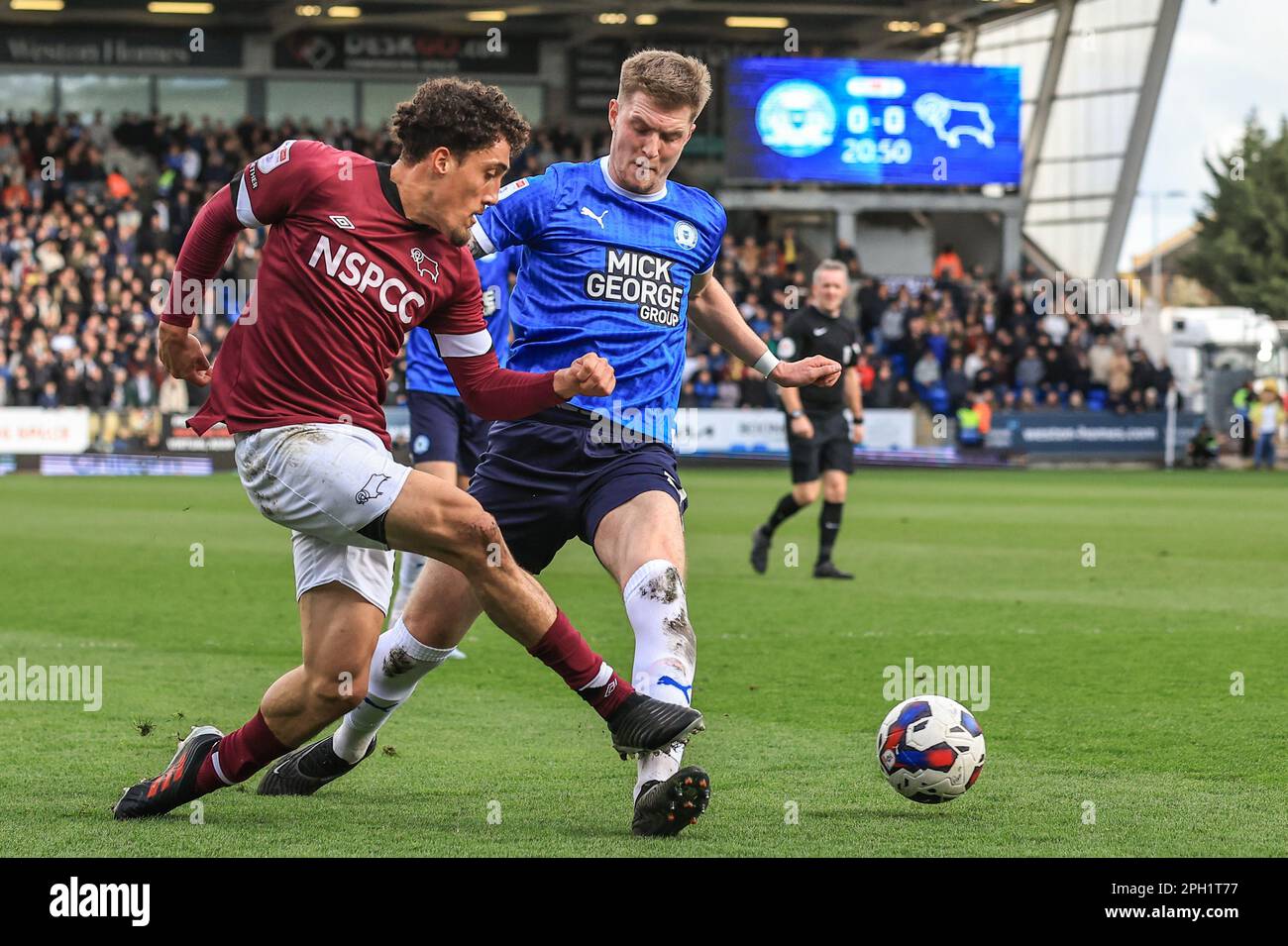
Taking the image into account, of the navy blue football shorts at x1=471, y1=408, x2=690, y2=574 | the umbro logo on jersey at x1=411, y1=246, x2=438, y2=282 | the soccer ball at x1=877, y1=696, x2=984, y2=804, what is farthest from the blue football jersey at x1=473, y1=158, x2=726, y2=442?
the soccer ball at x1=877, y1=696, x2=984, y2=804

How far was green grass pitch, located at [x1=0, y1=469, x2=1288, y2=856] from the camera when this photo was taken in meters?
5.21

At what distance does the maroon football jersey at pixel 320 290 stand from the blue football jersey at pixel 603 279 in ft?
1.89

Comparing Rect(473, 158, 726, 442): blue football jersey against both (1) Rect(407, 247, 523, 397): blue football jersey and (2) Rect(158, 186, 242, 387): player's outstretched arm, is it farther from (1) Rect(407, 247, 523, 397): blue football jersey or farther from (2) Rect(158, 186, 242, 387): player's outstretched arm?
(1) Rect(407, 247, 523, 397): blue football jersey

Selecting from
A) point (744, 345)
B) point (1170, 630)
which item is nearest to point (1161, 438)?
point (1170, 630)

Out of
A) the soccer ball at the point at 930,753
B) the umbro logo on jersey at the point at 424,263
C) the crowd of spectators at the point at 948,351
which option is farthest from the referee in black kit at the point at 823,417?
the crowd of spectators at the point at 948,351

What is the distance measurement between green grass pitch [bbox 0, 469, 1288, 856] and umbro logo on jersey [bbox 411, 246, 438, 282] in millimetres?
1589

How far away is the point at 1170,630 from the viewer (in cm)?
1066

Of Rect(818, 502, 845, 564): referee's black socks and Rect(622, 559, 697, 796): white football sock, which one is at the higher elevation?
Rect(622, 559, 697, 796): white football sock

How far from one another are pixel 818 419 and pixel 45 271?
22019 millimetres

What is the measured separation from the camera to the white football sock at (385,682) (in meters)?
5.59

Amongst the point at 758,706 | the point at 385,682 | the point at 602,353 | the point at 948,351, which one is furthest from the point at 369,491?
the point at 948,351

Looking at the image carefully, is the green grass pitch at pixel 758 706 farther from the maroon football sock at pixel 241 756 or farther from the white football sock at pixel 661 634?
the white football sock at pixel 661 634

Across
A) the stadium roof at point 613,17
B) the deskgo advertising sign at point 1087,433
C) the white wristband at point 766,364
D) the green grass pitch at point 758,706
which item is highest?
the stadium roof at point 613,17

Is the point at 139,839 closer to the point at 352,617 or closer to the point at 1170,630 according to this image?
the point at 352,617
